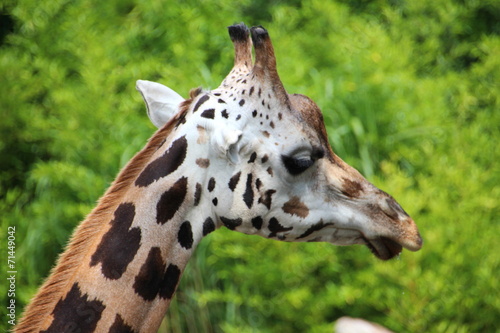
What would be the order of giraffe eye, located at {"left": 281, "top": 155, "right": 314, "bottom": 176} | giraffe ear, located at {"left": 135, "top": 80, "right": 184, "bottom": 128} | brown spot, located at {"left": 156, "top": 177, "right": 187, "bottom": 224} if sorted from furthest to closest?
giraffe ear, located at {"left": 135, "top": 80, "right": 184, "bottom": 128} → giraffe eye, located at {"left": 281, "top": 155, "right": 314, "bottom": 176} → brown spot, located at {"left": 156, "top": 177, "right": 187, "bottom": 224}

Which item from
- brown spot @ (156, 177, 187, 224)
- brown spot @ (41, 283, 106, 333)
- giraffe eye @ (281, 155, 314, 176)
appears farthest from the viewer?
giraffe eye @ (281, 155, 314, 176)

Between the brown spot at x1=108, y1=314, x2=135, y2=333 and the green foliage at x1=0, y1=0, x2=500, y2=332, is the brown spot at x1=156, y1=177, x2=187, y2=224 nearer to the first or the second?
the brown spot at x1=108, y1=314, x2=135, y2=333

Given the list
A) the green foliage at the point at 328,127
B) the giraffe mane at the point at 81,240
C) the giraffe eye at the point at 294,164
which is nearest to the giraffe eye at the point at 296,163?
the giraffe eye at the point at 294,164

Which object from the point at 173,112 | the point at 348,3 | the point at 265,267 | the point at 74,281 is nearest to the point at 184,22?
the point at 348,3

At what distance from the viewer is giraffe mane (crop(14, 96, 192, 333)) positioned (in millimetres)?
2553

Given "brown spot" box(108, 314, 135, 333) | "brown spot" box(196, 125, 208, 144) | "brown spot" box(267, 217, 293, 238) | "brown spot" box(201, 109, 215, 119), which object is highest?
"brown spot" box(201, 109, 215, 119)

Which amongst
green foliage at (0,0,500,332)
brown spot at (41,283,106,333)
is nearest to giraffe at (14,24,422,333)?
brown spot at (41,283,106,333)

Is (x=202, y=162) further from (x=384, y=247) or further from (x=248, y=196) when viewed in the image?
(x=384, y=247)

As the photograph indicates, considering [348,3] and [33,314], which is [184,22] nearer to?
[348,3]

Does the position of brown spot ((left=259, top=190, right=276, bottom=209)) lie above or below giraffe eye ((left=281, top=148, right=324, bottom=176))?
below

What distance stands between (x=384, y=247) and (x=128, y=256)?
1.02m

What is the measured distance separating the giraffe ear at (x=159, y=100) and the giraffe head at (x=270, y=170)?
0.07 meters

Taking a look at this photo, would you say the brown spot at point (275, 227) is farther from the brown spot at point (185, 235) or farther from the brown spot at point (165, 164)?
the brown spot at point (165, 164)

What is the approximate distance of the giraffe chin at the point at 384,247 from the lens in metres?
2.93
